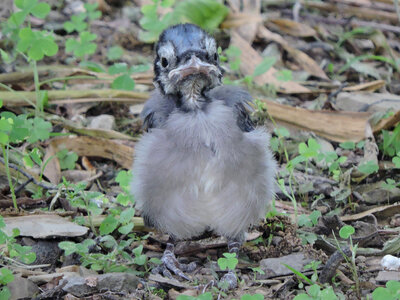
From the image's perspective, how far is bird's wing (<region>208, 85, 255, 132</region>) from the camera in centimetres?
380

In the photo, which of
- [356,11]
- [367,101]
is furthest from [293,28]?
[367,101]

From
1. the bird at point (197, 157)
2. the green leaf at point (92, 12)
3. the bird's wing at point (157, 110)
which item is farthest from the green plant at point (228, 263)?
the green leaf at point (92, 12)

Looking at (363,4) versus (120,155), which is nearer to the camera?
(120,155)

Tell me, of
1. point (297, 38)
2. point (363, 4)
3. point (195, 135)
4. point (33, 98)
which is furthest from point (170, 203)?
point (363, 4)

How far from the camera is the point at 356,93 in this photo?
5570 mm

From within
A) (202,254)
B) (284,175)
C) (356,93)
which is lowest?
(202,254)

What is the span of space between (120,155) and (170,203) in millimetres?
1375

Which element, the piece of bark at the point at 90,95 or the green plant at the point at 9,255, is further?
the piece of bark at the point at 90,95

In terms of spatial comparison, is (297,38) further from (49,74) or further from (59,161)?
(59,161)

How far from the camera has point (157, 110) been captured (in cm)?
380

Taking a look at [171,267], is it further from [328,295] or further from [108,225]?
[328,295]

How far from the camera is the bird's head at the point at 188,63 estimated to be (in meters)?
3.60

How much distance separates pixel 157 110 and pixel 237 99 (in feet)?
1.51

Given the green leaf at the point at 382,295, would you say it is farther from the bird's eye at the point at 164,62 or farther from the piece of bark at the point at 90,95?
the piece of bark at the point at 90,95
